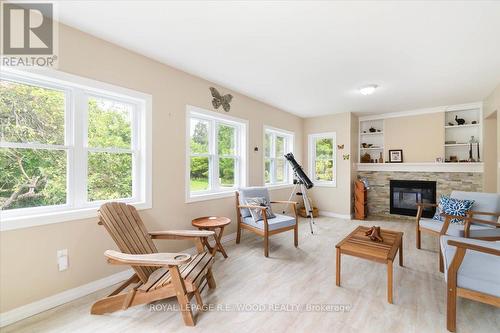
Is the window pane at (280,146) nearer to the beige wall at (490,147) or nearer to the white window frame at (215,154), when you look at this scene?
the white window frame at (215,154)

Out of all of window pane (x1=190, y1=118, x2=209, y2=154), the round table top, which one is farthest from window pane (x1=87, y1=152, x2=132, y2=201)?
window pane (x1=190, y1=118, x2=209, y2=154)

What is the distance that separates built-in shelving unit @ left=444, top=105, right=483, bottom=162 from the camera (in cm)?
472

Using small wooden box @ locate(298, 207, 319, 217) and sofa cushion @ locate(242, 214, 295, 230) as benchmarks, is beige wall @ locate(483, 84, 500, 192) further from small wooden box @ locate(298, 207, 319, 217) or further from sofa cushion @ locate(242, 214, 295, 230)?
sofa cushion @ locate(242, 214, 295, 230)

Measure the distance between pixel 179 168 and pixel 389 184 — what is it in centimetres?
506

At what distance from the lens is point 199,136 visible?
142 inches

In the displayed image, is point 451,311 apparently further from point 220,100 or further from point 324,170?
point 324,170

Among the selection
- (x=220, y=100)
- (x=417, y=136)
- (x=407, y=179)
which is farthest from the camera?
(x=407, y=179)

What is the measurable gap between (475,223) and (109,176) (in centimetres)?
468

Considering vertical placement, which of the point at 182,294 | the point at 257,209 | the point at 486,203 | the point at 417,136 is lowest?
the point at 182,294

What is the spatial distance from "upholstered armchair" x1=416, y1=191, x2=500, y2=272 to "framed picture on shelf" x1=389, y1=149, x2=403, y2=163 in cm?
216

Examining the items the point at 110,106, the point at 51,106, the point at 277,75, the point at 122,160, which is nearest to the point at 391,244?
the point at 277,75

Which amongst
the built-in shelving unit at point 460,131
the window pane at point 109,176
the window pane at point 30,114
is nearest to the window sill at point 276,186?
the built-in shelving unit at point 460,131

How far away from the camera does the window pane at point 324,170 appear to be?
19.2 ft

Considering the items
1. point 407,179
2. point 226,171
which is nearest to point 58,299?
point 226,171
